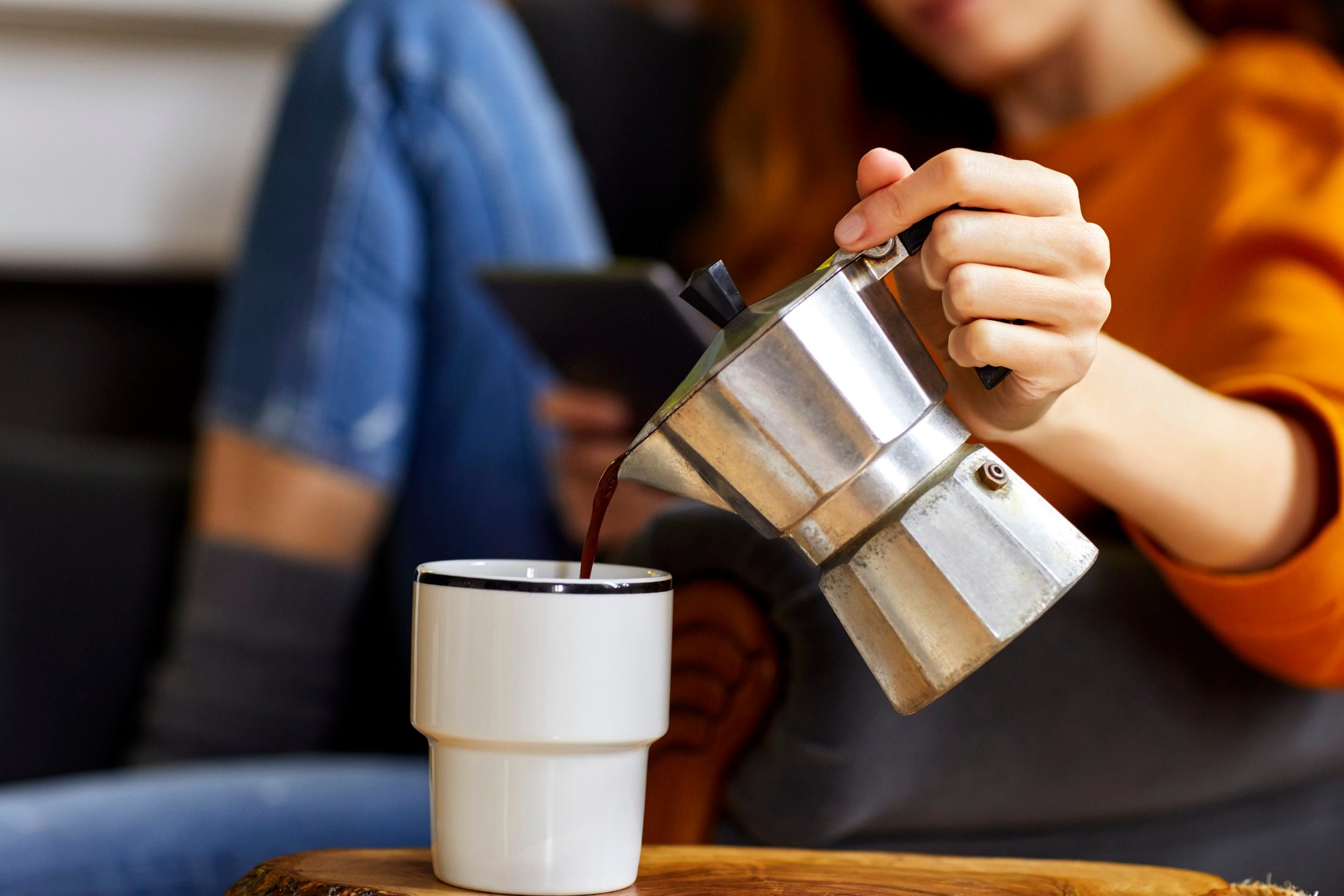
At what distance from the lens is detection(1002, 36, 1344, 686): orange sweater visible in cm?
57

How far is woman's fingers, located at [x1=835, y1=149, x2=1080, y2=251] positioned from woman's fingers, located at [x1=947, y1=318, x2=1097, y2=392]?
0.13 ft

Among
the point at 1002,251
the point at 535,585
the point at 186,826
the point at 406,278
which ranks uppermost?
the point at 406,278

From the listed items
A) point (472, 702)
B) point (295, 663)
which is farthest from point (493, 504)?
point (472, 702)

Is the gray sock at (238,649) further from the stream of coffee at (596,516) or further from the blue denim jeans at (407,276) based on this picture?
the stream of coffee at (596,516)

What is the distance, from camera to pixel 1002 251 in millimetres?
413

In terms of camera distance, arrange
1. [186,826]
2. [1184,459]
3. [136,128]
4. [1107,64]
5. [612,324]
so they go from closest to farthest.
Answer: [1184,459] → [186,826] → [612,324] → [1107,64] → [136,128]

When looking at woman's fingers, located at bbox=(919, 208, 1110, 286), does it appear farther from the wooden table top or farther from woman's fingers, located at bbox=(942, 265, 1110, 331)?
the wooden table top

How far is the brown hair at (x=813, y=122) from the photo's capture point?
1.20m

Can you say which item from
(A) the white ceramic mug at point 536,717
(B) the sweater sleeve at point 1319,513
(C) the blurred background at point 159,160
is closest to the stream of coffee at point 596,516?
(A) the white ceramic mug at point 536,717

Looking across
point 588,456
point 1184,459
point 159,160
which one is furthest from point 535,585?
point 159,160

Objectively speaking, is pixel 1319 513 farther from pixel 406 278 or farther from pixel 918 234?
pixel 406 278

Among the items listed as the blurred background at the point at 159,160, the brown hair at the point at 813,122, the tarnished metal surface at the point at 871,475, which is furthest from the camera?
the blurred background at the point at 159,160

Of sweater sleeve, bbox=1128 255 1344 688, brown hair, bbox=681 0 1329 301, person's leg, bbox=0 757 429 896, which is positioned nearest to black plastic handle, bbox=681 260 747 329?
sweater sleeve, bbox=1128 255 1344 688

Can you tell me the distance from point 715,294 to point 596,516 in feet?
0.32
